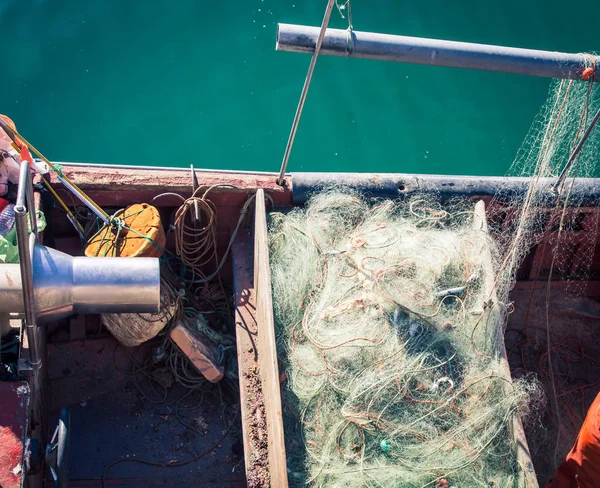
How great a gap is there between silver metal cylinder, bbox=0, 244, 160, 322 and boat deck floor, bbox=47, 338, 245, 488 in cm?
135

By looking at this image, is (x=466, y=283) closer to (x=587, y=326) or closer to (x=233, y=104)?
(x=587, y=326)

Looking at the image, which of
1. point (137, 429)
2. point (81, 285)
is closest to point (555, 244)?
point (137, 429)

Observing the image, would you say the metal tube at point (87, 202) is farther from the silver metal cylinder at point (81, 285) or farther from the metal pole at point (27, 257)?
the metal pole at point (27, 257)

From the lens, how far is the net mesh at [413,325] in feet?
13.1

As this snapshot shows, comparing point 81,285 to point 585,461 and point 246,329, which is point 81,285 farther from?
point 585,461

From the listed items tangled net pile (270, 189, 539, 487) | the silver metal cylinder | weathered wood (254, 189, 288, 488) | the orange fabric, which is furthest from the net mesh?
the silver metal cylinder

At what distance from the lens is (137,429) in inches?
194

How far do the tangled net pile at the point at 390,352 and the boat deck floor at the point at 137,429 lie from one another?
1.09 m

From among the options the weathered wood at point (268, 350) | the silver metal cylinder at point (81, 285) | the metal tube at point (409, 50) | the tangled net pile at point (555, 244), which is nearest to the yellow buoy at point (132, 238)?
the silver metal cylinder at point (81, 285)

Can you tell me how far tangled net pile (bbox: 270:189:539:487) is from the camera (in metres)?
3.96

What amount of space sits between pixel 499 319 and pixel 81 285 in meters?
2.89

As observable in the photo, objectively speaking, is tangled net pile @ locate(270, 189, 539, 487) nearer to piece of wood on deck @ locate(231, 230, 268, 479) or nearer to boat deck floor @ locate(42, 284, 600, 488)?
piece of wood on deck @ locate(231, 230, 268, 479)

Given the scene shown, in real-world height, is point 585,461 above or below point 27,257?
below

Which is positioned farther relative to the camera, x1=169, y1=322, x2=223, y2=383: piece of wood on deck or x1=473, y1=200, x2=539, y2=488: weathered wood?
x1=169, y1=322, x2=223, y2=383: piece of wood on deck
